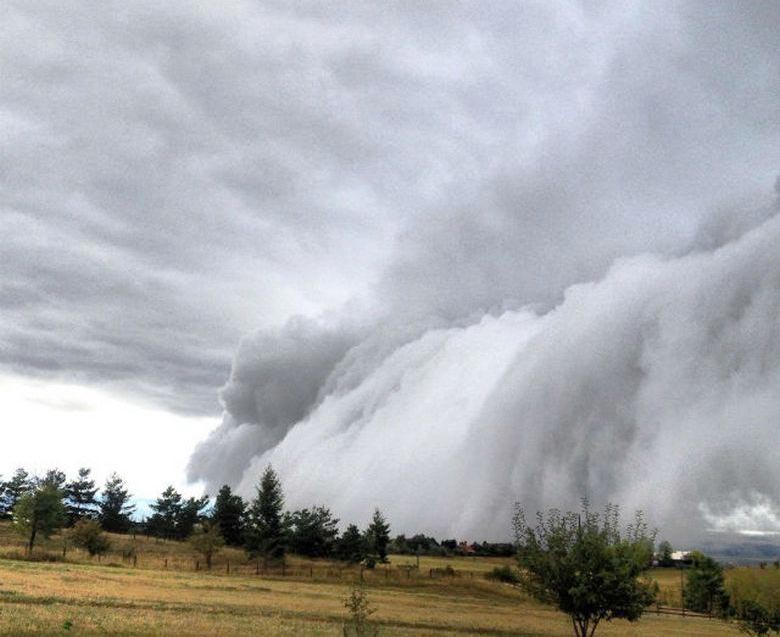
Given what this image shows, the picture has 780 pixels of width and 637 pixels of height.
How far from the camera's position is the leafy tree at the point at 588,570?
102ft

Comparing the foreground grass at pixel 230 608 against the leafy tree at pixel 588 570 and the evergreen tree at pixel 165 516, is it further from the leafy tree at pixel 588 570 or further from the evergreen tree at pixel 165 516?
the evergreen tree at pixel 165 516

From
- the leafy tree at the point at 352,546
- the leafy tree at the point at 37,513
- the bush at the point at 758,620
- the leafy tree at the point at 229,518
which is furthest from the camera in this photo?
the leafy tree at the point at 229,518

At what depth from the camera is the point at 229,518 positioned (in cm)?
13138

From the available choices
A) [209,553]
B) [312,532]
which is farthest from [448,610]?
[312,532]

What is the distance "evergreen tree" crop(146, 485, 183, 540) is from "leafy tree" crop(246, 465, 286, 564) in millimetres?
47631

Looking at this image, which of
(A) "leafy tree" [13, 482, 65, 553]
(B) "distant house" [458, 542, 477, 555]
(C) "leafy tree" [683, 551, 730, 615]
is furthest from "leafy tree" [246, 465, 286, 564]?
(B) "distant house" [458, 542, 477, 555]

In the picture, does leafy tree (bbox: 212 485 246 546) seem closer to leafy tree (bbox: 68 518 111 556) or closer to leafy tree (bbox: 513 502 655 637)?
leafy tree (bbox: 68 518 111 556)

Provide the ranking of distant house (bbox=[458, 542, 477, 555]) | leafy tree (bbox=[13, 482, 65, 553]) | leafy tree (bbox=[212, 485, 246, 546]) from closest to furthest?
leafy tree (bbox=[13, 482, 65, 553])
leafy tree (bbox=[212, 485, 246, 546])
distant house (bbox=[458, 542, 477, 555])

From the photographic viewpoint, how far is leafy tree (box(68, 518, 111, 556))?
3676 inches

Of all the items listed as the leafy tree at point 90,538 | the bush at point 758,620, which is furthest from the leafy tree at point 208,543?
the bush at point 758,620

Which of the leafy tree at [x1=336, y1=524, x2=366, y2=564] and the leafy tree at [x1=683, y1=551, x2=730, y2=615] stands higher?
the leafy tree at [x1=336, y1=524, x2=366, y2=564]

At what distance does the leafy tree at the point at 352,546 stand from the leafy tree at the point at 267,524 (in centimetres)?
1082

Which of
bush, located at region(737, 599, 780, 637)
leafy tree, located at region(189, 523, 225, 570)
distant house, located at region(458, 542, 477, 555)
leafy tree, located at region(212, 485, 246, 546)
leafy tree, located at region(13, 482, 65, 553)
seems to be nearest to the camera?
bush, located at region(737, 599, 780, 637)

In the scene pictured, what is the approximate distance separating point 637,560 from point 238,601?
33157 mm
